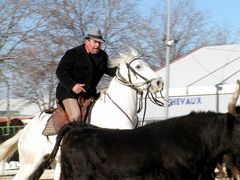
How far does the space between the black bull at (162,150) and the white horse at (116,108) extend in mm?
2283

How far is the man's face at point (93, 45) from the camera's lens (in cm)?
838

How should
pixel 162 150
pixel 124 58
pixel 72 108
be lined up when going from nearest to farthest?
pixel 162 150 < pixel 72 108 < pixel 124 58

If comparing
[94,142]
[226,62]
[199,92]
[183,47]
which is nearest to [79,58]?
[94,142]

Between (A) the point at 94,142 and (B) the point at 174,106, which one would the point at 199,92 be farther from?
(A) the point at 94,142

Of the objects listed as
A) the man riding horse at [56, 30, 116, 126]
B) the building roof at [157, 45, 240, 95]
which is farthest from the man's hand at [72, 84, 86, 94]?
the building roof at [157, 45, 240, 95]

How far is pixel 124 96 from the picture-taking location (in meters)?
8.39

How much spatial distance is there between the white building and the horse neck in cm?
905

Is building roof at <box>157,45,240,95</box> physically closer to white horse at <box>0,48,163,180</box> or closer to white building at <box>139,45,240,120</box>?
white building at <box>139,45,240,120</box>

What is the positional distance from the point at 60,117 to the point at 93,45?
42.6 inches

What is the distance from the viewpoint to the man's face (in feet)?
27.5

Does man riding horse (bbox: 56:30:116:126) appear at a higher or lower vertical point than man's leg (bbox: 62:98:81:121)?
higher

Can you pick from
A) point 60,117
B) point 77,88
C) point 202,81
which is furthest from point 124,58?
point 202,81

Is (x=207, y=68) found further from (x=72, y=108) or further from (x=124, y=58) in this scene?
(x=72, y=108)

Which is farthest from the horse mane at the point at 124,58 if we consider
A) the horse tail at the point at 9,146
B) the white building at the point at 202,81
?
the white building at the point at 202,81
